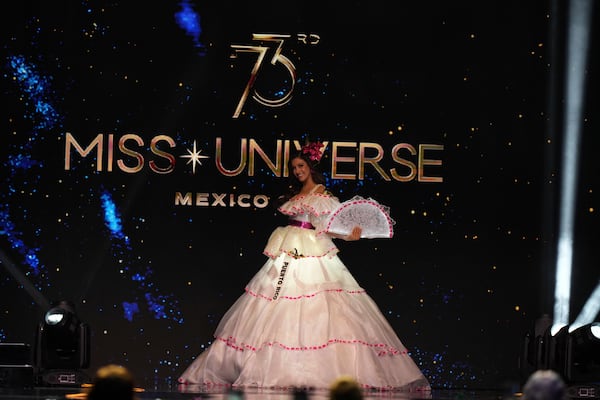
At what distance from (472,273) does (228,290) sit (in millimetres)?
2044

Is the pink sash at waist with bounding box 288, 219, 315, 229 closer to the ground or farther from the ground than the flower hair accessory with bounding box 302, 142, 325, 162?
closer to the ground

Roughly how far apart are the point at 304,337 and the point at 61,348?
182 centimetres

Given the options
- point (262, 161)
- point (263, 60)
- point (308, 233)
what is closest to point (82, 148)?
point (262, 161)

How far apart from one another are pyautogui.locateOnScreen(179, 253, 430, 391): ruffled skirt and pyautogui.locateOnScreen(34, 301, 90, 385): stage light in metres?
0.83

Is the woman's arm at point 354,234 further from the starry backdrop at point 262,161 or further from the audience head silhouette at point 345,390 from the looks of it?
the audience head silhouette at point 345,390

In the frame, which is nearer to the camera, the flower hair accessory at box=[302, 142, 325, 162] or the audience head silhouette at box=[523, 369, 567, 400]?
the audience head silhouette at box=[523, 369, 567, 400]

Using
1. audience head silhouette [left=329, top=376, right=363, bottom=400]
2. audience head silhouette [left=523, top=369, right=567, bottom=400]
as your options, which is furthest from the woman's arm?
audience head silhouette [left=329, top=376, right=363, bottom=400]

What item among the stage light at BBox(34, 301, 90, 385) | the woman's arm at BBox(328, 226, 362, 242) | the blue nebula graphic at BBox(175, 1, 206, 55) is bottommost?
the stage light at BBox(34, 301, 90, 385)

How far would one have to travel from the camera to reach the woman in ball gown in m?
7.89

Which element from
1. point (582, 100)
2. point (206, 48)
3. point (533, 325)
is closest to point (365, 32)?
point (206, 48)

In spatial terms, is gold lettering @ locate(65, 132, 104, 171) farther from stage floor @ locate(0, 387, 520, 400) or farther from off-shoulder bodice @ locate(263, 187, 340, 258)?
stage floor @ locate(0, 387, 520, 400)

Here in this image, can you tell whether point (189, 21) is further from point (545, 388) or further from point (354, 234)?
point (545, 388)

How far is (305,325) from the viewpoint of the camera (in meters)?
8.01

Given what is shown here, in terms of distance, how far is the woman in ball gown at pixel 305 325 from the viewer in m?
7.89
